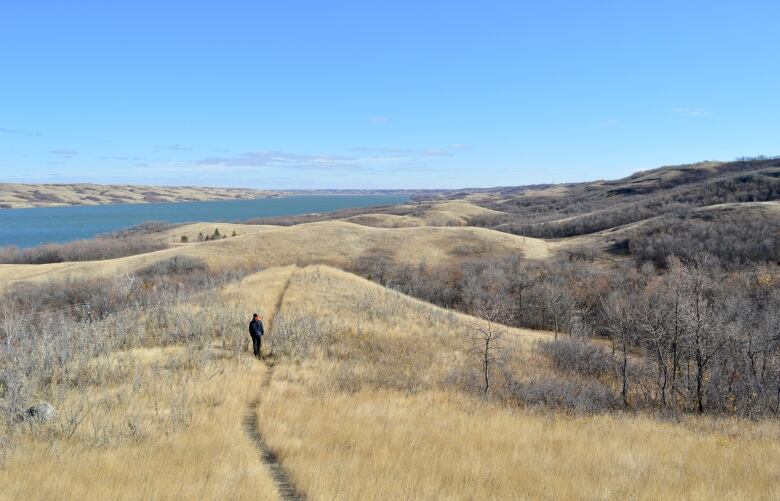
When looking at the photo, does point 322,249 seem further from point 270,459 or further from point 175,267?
point 270,459

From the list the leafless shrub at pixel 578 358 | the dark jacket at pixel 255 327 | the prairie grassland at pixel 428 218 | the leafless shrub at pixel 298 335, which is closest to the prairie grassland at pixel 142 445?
the dark jacket at pixel 255 327

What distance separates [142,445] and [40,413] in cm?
254

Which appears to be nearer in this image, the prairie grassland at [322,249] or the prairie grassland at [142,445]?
the prairie grassland at [142,445]

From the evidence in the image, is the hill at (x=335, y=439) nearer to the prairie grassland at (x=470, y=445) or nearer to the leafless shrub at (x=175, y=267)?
the prairie grassland at (x=470, y=445)

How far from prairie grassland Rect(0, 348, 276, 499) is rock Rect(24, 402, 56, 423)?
224mm

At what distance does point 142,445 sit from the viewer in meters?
8.46

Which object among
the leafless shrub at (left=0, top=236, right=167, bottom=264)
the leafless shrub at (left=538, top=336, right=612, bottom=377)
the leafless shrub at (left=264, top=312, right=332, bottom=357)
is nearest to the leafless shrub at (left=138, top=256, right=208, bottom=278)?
the leafless shrub at (left=0, top=236, right=167, bottom=264)

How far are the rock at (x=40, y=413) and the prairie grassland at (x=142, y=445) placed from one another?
0.73 feet

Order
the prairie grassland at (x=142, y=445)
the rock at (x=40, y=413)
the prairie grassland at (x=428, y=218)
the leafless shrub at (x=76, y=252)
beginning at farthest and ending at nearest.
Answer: the prairie grassland at (x=428, y=218)
the leafless shrub at (x=76, y=252)
the rock at (x=40, y=413)
the prairie grassland at (x=142, y=445)

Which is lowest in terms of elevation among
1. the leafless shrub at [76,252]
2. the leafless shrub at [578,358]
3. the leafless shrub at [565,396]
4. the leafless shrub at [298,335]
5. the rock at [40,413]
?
the leafless shrub at [76,252]

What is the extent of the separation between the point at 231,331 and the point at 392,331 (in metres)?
7.90

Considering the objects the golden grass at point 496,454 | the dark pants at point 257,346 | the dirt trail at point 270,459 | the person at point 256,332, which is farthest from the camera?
the dark pants at point 257,346

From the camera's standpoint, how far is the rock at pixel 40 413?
29.9 feet

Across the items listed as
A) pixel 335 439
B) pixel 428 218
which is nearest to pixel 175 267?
pixel 335 439
